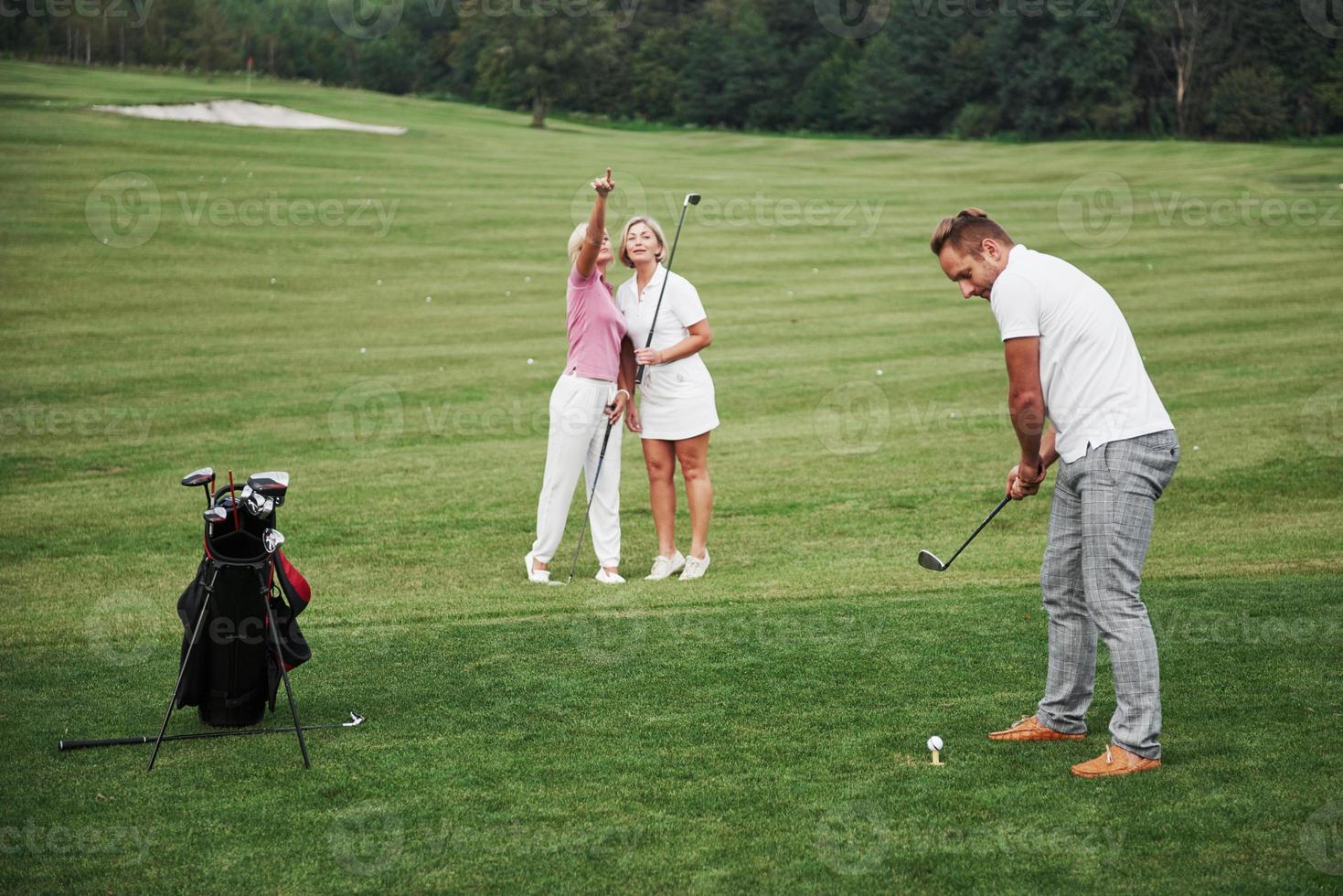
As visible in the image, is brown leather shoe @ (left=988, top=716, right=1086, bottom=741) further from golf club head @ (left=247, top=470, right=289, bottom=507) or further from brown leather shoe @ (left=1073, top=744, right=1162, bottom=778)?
golf club head @ (left=247, top=470, right=289, bottom=507)

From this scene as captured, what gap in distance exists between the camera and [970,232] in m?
4.99

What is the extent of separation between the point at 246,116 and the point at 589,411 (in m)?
32.2

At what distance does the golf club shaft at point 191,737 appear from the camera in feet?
17.1

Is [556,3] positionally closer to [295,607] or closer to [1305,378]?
[1305,378]

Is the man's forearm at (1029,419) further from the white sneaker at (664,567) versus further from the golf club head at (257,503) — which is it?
the white sneaker at (664,567)

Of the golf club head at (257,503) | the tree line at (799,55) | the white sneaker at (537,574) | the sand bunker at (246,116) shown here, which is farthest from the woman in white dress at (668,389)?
the tree line at (799,55)

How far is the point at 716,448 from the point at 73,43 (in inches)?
1785

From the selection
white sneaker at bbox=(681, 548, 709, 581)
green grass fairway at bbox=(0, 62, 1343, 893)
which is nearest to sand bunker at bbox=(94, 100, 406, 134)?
green grass fairway at bbox=(0, 62, 1343, 893)

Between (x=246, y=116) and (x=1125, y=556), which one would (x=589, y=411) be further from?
(x=246, y=116)

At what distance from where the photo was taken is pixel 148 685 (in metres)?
6.07

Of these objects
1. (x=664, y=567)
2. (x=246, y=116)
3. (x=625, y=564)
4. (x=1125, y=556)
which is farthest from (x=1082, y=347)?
(x=246, y=116)

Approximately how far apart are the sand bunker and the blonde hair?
31221 millimetres

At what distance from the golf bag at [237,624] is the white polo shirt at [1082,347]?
3.16 meters

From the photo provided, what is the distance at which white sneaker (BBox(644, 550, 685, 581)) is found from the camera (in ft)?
28.0
